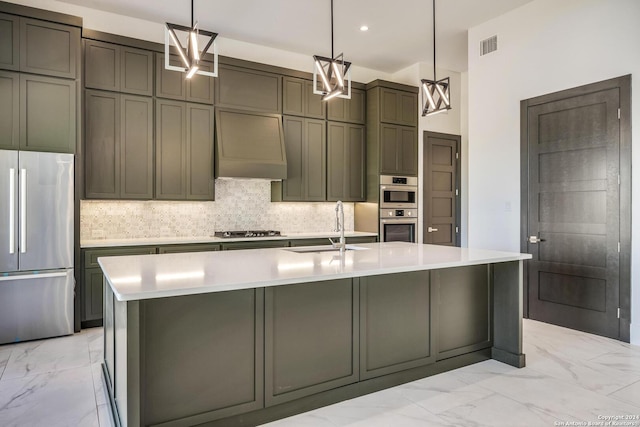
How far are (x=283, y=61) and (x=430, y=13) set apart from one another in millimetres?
2175

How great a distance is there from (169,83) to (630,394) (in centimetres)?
521

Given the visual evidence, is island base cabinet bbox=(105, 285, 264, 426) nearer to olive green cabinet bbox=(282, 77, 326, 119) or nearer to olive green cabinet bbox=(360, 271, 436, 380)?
olive green cabinet bbox=(360, 271, 436, 380)

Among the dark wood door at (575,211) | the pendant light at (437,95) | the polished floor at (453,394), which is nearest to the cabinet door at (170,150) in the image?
the polished floor at (453,394)

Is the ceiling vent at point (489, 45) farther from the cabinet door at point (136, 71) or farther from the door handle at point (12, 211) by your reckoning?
the door handle at point (12, 211)

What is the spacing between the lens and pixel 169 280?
80.9 inches

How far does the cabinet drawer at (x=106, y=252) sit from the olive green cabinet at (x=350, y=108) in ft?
10.2

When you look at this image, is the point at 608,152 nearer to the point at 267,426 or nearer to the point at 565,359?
the point at 565,359

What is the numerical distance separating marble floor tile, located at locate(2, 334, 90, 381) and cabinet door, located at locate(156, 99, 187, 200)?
1.81 m

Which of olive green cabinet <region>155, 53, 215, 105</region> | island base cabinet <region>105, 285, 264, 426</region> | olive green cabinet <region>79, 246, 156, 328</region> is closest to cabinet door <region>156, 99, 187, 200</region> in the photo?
olive green cabinet <region>155, 53, 215, 105</region>

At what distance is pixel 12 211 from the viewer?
12.5 feet

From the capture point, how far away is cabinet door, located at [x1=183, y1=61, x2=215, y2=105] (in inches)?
197

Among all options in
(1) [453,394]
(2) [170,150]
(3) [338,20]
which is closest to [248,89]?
(2) [170,150]

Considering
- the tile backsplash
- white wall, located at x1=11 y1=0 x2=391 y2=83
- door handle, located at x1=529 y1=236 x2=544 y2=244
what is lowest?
door handle, located at x1=529 y1=236 x2=544 y2=244

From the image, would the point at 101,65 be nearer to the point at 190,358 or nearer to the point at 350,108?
the point at 350,108
